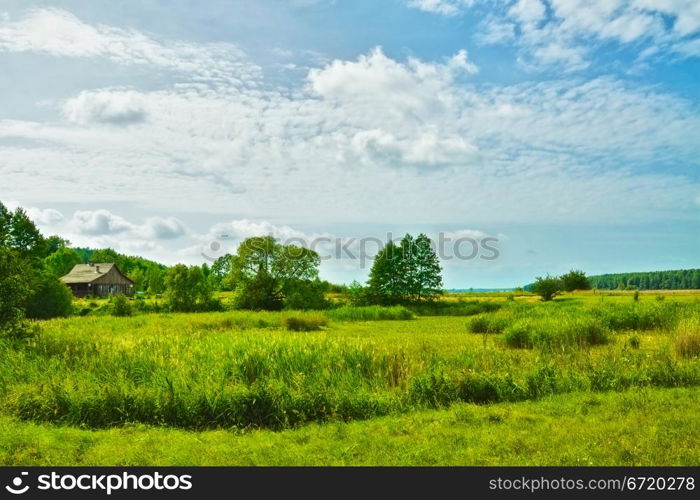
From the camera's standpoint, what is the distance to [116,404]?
10.1 meters

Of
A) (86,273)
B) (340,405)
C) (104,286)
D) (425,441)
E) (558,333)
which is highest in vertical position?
(86,273)

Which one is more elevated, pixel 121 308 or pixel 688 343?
pixel 121 308

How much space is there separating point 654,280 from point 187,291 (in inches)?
7287

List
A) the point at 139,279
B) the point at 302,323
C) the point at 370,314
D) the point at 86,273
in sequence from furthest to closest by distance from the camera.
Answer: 1. the point at 139,279
2. the point at 86,273
3. the point at 370,314
4. the point at 302,323

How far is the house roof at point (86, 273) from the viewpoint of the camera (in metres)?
86.0

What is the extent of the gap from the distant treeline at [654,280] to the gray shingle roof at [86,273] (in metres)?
145

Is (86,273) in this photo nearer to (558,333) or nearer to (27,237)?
(27,237)

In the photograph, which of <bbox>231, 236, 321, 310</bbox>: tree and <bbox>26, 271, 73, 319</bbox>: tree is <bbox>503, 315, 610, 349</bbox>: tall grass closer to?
<bbox>231, 236, 321, 310</bbox>: tree

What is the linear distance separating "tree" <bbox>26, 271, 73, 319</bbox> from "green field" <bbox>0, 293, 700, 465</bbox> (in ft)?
95.2

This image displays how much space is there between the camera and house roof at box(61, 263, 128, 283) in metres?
86.0

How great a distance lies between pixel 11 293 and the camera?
62.4 ft

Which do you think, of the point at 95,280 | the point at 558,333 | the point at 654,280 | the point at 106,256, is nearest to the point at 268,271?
the point at 558,333

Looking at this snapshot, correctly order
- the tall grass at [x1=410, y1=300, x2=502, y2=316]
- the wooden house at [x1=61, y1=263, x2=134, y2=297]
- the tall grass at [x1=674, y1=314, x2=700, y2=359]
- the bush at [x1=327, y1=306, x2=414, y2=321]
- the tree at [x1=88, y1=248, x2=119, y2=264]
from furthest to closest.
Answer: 1. the tree at [x1=88, y1=248, x2=119, y2=264]
2. the wooden house at [x1=61, y1=263, x2=134, y2=297]
3. the tall grass at [x1=410, y1=300, x2=502, y2=316]
4. the bush at [x1=327, y1=306, x2=414, y2=321]
5. the tall grass at [x1=674, y1=314, x2=700, y2=359]
